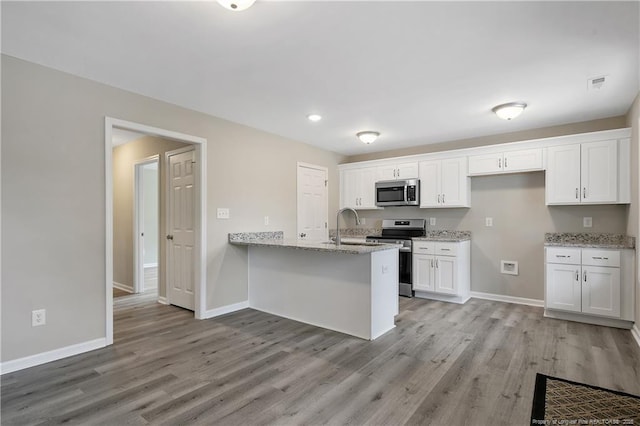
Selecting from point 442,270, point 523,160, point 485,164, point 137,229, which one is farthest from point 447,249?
point 137,229

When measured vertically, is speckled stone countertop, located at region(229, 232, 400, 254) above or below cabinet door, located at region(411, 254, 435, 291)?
above

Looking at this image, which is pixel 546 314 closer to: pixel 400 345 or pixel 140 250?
pixel 400 345

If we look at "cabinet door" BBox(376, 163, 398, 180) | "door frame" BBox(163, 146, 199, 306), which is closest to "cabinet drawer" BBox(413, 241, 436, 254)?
"cabinet door" BBox(376, 163, 398, 180)

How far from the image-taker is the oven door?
509 cm

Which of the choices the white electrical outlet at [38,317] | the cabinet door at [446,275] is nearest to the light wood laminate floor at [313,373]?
the white electrical outlet at [38,317]

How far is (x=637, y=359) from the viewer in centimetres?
284

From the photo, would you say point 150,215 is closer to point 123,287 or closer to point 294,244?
point 123,287

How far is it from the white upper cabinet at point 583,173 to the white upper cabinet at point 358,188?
2.59 m

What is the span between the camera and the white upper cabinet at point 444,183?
16.3ft

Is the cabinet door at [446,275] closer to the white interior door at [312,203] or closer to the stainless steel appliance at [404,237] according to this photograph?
the stainless steel appliance at [404,237]

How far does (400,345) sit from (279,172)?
9.87 feet

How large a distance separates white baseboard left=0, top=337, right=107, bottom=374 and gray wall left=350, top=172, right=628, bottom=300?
478 cm

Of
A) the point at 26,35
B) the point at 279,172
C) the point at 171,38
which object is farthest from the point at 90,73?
the point at 279,172

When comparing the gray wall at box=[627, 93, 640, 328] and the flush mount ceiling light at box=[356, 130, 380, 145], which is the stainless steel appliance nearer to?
the flush mount ceiling light at box=[356, 130, 380, 145]
